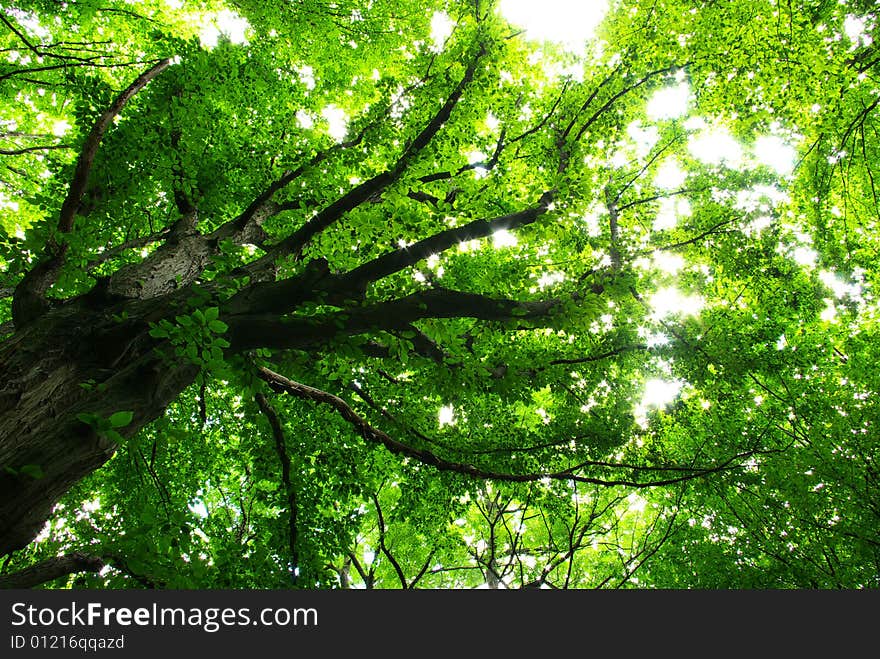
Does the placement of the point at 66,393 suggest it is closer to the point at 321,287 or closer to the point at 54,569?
the point at 54,569

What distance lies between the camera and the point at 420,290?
10.4 ft

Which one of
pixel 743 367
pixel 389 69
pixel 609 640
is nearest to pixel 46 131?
pixel 389 69

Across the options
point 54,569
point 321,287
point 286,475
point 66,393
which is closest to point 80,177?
point 66,393

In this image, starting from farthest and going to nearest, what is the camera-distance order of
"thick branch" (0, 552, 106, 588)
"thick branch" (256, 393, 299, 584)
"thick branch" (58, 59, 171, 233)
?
1. "thick branch" (256, 393, 299, 584)
2. "thick branch" (58, 59, 171, 233)
3. "thick branch" (0, 552, 106, 588)

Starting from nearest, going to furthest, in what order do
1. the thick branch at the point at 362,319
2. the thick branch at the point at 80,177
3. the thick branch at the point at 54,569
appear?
the thick branch at the point at 362,319, the thick branch at the point at 54,569, the thick branch at the point at 80,177

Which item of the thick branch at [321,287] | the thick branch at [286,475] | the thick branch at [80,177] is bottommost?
the thick branch at [286,475]

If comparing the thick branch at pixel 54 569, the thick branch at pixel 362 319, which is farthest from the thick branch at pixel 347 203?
the thick branch at pixel 54 569

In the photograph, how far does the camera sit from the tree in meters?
2.81

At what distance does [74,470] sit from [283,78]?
323 inches

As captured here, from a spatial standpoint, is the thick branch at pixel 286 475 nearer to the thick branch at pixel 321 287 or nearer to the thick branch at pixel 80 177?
the thick branch at pixel 321 287

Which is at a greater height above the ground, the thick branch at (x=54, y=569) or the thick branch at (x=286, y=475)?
the thick branch at (x=286, y=475)

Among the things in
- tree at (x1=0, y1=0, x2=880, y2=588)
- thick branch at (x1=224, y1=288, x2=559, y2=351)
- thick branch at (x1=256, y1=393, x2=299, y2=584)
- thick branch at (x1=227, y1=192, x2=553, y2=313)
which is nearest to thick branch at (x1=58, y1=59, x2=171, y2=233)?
tree at (x1=0, y1=0, x2=880, y2=588)

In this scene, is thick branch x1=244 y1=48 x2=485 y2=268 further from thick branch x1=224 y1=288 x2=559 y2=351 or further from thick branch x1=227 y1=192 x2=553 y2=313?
thick branch x1=224 y1=288 x2=559 y2=351

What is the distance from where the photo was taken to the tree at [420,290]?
2811 millimetres
